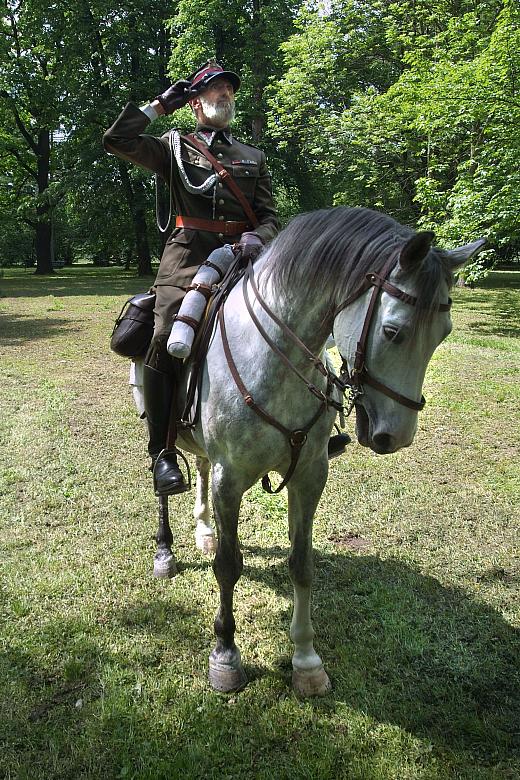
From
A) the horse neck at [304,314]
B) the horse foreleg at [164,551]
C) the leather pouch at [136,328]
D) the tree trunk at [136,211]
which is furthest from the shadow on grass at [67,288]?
the horse neck at [304,314]

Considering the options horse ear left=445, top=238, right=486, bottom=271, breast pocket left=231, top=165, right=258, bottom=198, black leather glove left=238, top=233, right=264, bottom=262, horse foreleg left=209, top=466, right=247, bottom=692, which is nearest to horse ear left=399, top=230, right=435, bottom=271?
horse ear left=445, top=238, right=486, bottom=271

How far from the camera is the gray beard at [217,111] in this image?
3258mm

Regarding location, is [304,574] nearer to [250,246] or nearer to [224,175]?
[250,246]

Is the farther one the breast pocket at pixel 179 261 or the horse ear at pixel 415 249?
the breast pocket at pixel 179 261

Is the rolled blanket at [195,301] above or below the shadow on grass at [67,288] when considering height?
above

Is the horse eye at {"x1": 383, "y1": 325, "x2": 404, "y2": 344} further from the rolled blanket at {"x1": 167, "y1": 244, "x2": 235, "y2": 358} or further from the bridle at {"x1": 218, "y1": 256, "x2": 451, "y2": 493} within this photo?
the rolled blanket at {"x1": 167, "y1": 244, "x2": 235, "y2": 358}

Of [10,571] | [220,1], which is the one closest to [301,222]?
[10,571]

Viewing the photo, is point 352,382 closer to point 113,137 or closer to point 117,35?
point 113,137

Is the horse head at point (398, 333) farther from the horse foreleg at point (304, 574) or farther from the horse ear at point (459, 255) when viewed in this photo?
the horse foreleg at point (304, 574)

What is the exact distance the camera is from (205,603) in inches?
155

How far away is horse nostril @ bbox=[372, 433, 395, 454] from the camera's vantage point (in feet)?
7.42

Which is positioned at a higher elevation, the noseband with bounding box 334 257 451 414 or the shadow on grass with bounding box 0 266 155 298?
the noseband with bounding box 334 257 451 414

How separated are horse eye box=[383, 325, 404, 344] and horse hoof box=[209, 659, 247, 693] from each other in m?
2.11

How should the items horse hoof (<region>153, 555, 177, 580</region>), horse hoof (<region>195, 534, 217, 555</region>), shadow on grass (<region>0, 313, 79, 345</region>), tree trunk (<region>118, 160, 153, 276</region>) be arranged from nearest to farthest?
horse hoof (<region>153, 555, 177, 580</region>) < horse hoof (<region>195, 534, 217, 555</region>) < shadow on grass (<region>0, 313, 79, 345</region>) < tree trunk (<region>118, 160, 153, 276</region>)
